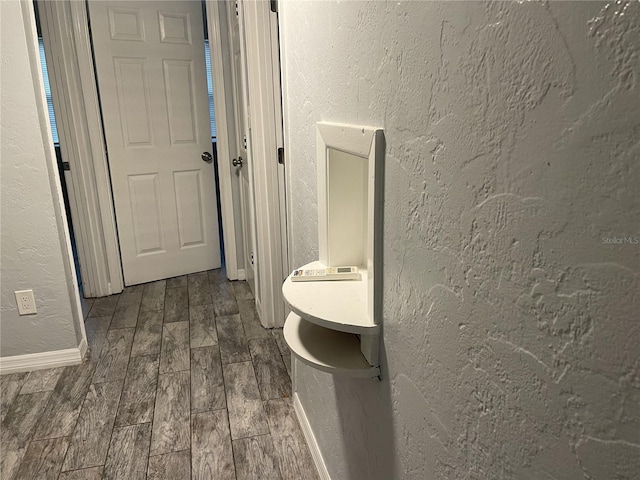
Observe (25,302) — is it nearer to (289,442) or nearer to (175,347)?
(175,347)

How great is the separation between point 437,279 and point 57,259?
2.08 m

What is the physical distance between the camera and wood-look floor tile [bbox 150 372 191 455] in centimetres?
181

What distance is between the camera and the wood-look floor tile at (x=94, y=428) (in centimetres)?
174

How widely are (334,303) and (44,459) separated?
135cm

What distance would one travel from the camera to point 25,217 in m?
2.18

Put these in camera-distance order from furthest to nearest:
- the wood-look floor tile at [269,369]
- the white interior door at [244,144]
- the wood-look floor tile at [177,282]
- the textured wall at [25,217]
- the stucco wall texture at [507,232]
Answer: the wood-look floor tile at [177,282]
the white interior door at [244,144]
the wood-look floor tile at [269,369]
the textured wall at [25,217]
the stucco wall texture at [507,232]

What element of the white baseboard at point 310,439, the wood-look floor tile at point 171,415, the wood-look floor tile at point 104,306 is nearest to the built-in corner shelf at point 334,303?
the white baseboard at point 310,439

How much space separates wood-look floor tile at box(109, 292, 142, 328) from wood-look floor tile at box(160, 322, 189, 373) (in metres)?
0.23

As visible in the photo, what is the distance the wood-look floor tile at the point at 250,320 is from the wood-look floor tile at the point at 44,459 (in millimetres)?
1032

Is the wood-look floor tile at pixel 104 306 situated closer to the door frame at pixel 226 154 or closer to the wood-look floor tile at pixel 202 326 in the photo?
the door frame at pixel 226 154

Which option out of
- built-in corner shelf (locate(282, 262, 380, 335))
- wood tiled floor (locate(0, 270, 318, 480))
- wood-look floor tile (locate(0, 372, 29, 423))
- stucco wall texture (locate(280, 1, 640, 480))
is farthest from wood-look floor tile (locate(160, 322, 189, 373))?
stucco wall texture (locate(280, 1, 640, 480))

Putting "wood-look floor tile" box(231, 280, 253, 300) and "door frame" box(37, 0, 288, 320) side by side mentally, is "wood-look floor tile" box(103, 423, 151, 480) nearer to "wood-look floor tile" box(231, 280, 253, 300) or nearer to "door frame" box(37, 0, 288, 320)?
"door frame" box(37, 0, 288, 320)

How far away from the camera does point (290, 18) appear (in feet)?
4.95

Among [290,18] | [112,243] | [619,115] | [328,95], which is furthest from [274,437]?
[112,243]
